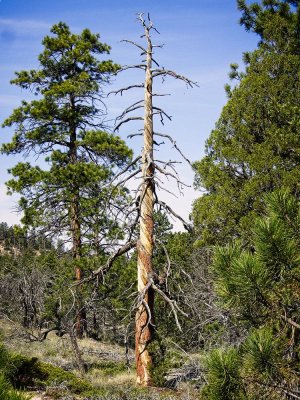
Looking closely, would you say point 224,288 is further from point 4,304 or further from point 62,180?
point 4,304

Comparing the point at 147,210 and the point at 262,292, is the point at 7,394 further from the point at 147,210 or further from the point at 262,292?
the point at 147,210

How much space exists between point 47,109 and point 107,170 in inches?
126

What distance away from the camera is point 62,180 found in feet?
46.2

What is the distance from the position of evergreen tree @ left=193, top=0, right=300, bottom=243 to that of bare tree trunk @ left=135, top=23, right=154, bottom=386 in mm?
2111

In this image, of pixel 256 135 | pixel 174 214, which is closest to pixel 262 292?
pixel 174 214

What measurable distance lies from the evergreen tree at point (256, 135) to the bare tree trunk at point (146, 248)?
2.11 m

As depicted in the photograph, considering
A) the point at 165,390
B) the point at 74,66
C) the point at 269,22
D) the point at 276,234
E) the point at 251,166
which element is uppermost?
the point at 74,66

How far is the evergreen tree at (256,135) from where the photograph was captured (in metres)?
8.36

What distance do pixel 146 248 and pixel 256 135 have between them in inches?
150

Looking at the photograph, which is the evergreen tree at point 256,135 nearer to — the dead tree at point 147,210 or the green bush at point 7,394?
the dead tree at point 147,210

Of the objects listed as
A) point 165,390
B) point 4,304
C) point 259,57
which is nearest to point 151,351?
point 165,390

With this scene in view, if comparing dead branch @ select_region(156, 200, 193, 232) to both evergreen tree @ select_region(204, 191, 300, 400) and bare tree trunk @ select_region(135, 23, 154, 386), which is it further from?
evergreen tree @ select_region(204, 191, 300, 400)

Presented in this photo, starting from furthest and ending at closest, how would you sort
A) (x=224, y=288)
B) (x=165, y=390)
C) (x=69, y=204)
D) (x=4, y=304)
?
(x=4, y=304), (x=69, y=204), (x=165, y=390), (x=224, y=288)

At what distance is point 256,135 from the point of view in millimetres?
9180
